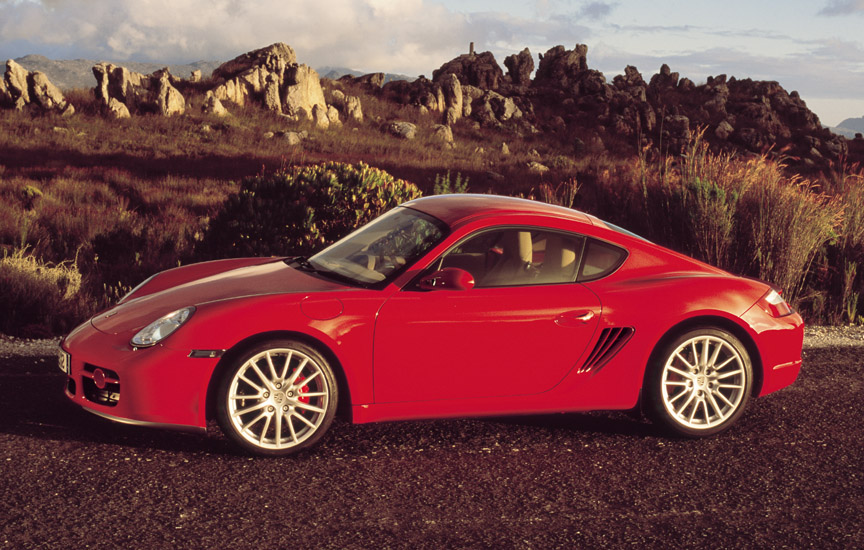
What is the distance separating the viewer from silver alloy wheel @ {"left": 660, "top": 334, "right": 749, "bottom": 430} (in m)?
5.12

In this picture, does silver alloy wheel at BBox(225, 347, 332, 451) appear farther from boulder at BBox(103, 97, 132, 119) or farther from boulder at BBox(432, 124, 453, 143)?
boulder at BBox(432, 124, 453, 143)

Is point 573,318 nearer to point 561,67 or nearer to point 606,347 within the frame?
point 606,347

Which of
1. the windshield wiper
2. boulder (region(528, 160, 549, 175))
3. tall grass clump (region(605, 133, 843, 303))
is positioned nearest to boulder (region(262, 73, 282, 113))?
boulder (region(528, 160, 549, 175))

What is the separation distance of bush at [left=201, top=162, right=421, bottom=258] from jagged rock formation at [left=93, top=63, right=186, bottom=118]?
112 feet

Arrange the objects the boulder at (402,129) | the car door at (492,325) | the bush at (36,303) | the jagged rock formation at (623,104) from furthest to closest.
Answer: the jagged rock formation at (623,104), the boulder at (402,129), the bush at (36,303), the car door at (492,325)

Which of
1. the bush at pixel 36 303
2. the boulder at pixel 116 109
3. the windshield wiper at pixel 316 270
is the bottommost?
the bush at pixel 36 303

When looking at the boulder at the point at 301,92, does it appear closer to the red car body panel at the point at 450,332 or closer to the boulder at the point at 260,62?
the boulder at the point at 260,62

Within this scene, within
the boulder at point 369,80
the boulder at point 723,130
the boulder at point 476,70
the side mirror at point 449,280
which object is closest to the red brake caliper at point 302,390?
the side mirror at point 449,280

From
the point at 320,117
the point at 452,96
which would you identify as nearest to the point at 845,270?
the point at 320,117

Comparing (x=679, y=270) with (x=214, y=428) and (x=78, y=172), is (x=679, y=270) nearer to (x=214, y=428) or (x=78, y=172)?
(x=214, y=428)

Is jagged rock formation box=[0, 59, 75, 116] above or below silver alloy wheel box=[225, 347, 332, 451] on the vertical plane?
above

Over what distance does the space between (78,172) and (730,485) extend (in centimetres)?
2566

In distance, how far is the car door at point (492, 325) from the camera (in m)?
4.69

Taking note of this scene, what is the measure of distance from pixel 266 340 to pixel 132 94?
4346 centimetres
